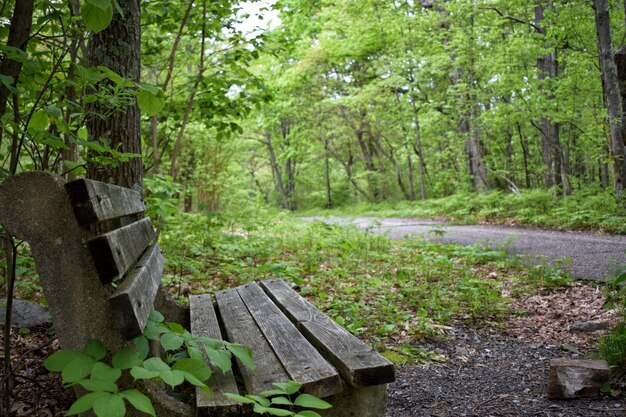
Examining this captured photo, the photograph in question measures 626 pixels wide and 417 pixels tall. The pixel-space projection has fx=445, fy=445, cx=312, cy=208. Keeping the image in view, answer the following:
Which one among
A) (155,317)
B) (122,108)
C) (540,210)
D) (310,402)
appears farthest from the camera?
(540,210)

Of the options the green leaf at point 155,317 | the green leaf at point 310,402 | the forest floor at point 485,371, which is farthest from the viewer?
the forest floor at point 485,371

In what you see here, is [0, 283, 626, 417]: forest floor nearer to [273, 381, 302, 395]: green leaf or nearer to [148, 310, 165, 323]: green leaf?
[148, 310, 165, 323]: green leaf

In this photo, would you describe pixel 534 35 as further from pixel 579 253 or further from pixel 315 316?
pixel 315 316

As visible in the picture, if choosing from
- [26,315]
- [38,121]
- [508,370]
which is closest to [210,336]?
[38,121]

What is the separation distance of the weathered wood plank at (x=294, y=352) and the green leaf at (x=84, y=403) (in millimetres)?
769

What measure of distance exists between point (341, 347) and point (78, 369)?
1111mm

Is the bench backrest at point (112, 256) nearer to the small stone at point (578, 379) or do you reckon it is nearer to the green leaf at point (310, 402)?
the green leaf at point (310, 402)

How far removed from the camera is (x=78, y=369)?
51.4 inches

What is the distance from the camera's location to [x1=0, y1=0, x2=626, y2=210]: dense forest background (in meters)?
2.42

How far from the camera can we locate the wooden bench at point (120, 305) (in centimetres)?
142

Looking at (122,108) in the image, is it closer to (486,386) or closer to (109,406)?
(109,406)

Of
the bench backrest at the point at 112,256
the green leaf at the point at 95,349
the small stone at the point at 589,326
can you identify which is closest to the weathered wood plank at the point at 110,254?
the bench backrest at the point at 112,256

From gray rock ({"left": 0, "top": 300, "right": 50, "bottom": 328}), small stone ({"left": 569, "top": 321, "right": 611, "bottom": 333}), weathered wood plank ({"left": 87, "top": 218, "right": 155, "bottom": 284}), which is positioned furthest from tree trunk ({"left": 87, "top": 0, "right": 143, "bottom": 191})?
small stone ({"left": 569, "top": 321, "right": 611, "bottom": 333})

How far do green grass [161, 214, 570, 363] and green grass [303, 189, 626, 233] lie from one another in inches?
153
